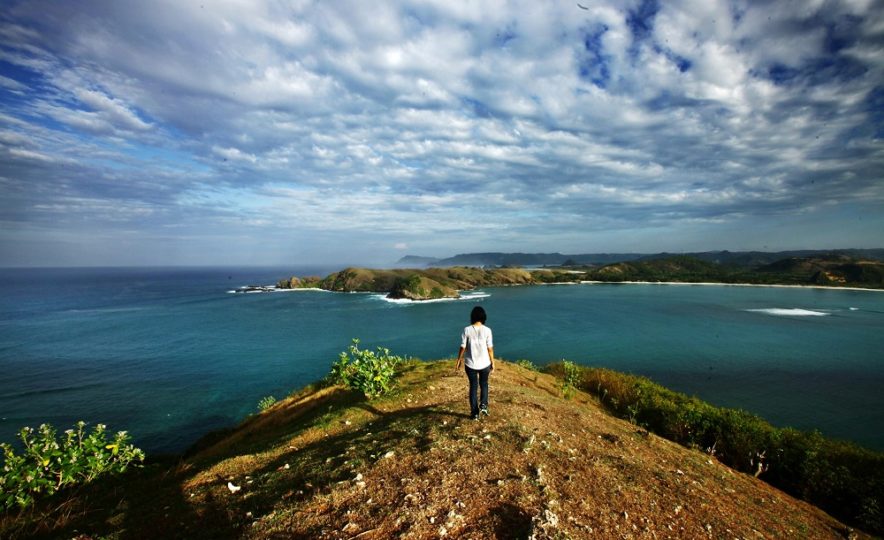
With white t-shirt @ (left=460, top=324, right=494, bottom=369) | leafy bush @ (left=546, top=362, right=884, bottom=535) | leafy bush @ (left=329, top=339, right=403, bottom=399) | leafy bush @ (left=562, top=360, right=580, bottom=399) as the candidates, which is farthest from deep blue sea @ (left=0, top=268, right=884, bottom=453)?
white t-shirt @ (left=460, top=324, right=494, bottom=369)

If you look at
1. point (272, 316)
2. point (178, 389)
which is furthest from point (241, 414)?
point (272, 316)

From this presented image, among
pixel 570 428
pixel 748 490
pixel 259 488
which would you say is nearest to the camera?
pixel 259 488

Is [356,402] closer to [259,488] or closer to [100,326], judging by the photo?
[259,488]

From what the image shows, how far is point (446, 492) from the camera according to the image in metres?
7.50

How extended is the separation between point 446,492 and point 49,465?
11199mm

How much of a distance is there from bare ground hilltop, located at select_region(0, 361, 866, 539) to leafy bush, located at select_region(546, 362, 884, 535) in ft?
17.7

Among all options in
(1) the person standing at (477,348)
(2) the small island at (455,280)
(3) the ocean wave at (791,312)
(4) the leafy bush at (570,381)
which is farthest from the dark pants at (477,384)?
(3) the ocean wave at (791,312)

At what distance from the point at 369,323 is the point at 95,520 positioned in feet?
256

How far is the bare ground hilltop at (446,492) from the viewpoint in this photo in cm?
667

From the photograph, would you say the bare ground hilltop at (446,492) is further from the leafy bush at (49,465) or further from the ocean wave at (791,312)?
the ocean wave at (791,312)

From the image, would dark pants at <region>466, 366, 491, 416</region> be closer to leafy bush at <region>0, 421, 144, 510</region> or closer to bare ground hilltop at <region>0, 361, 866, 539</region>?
bare ground hilltop at <region>0, 361, 866, 539</region>

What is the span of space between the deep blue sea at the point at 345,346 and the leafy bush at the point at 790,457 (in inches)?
738

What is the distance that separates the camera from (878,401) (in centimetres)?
3678

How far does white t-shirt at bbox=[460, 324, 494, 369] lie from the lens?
11.2 m
